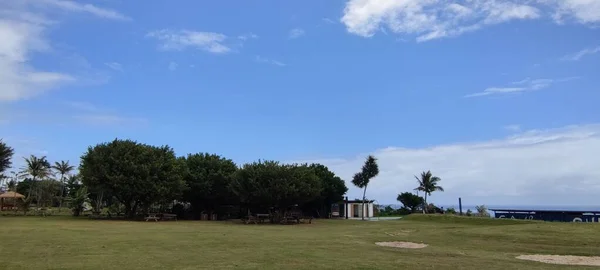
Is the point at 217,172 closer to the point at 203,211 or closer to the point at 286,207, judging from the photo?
the point at 203,211

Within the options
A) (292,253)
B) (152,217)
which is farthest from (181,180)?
(292,253)

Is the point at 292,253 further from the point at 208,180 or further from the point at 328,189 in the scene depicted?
the point at 328,189

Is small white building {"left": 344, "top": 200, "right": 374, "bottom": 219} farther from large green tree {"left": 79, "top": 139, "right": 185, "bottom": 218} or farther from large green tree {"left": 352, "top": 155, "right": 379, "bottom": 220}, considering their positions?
large green tree {"left": 79, "top": 139, "right": 185, "bottom": 218}

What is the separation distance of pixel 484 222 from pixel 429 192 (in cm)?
3243

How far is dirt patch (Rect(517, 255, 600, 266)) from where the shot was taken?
1526cm

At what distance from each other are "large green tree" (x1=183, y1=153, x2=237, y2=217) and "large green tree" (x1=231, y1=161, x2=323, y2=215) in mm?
3812

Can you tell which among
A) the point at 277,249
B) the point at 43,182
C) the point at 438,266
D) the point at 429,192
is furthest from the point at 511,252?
the point at 43,182

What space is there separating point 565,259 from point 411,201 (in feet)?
169

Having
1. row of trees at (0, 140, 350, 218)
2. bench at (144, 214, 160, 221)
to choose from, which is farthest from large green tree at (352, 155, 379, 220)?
bench at (144, 214, 160, 221)

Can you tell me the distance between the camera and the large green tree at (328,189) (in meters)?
58.8

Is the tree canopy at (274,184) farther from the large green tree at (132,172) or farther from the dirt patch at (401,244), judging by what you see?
the dirt patch at (401,244)

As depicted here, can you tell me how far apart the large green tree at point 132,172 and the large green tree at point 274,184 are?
6.46m

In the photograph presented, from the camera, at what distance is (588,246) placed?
1958 centimetres

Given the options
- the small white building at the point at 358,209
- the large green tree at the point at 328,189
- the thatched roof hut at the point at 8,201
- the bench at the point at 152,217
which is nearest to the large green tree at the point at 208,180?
the bench at the point at 152,217
